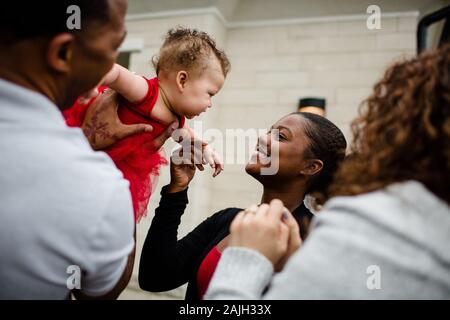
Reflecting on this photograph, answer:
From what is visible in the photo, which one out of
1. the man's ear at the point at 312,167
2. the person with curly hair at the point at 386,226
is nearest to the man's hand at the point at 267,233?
the person with curly hair at the point at 386,226

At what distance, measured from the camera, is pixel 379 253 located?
0.51m

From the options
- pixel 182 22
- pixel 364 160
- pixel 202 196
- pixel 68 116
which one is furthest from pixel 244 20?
pixel 364 160

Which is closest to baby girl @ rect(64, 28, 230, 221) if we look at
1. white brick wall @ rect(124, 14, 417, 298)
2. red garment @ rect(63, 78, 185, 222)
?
red garment @ rect(63, 78, 185, 222)

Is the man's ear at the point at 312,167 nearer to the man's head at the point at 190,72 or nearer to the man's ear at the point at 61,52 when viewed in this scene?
the man's head at the point at 190,72

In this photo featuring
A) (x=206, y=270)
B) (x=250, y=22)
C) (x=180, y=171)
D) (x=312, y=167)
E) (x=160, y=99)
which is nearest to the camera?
(x=206, y=270)

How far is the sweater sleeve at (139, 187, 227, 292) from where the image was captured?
117 centimetres

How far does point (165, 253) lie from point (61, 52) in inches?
28.9

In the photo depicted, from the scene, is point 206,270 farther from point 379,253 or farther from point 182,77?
point 182,77

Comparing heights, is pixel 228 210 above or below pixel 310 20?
below

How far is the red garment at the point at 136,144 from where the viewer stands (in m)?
1.29

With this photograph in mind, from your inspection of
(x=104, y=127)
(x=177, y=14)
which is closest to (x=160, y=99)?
(x=104, y=127)

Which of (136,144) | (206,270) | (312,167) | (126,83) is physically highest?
(126,83)

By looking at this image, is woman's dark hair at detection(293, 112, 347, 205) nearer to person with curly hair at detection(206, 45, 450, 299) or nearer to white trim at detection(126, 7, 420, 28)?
person with curly hair at detection(206, 45, 450, 299)

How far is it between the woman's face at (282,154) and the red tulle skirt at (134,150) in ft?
1.25
